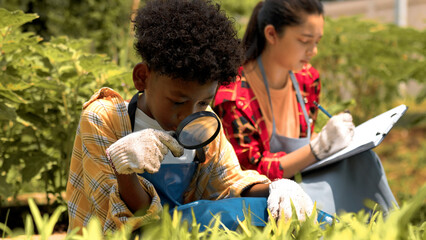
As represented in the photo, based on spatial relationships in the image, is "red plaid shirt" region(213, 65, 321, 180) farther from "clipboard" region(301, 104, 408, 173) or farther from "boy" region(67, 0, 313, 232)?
"boy" region(67, 0, 313, 232)

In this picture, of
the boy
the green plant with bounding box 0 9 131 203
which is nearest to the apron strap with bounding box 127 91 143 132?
the boy

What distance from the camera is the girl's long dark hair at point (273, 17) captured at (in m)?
2.86

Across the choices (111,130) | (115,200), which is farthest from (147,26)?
(115,200)

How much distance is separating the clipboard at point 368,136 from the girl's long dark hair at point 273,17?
67 centimetres

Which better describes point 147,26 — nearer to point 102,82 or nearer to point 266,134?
point 102,82

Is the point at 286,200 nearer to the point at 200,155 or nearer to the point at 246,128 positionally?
the point at 200,155

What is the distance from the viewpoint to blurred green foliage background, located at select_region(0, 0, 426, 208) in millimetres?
2525

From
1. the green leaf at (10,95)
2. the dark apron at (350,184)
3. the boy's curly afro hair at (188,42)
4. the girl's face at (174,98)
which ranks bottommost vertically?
the dark apron at (350,184)

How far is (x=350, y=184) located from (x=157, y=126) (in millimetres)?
1069

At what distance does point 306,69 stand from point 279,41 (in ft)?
1.11

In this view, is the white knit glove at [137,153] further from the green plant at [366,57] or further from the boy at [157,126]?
the green plant at [366,57]

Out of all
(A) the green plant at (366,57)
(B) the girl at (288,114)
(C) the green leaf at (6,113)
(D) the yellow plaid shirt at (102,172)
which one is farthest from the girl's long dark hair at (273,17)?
(A) the green plant at (366,57)

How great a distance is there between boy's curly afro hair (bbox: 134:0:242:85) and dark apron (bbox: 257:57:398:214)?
0.87 meters

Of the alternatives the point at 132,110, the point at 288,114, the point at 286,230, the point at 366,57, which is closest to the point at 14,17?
the point at 132,110
